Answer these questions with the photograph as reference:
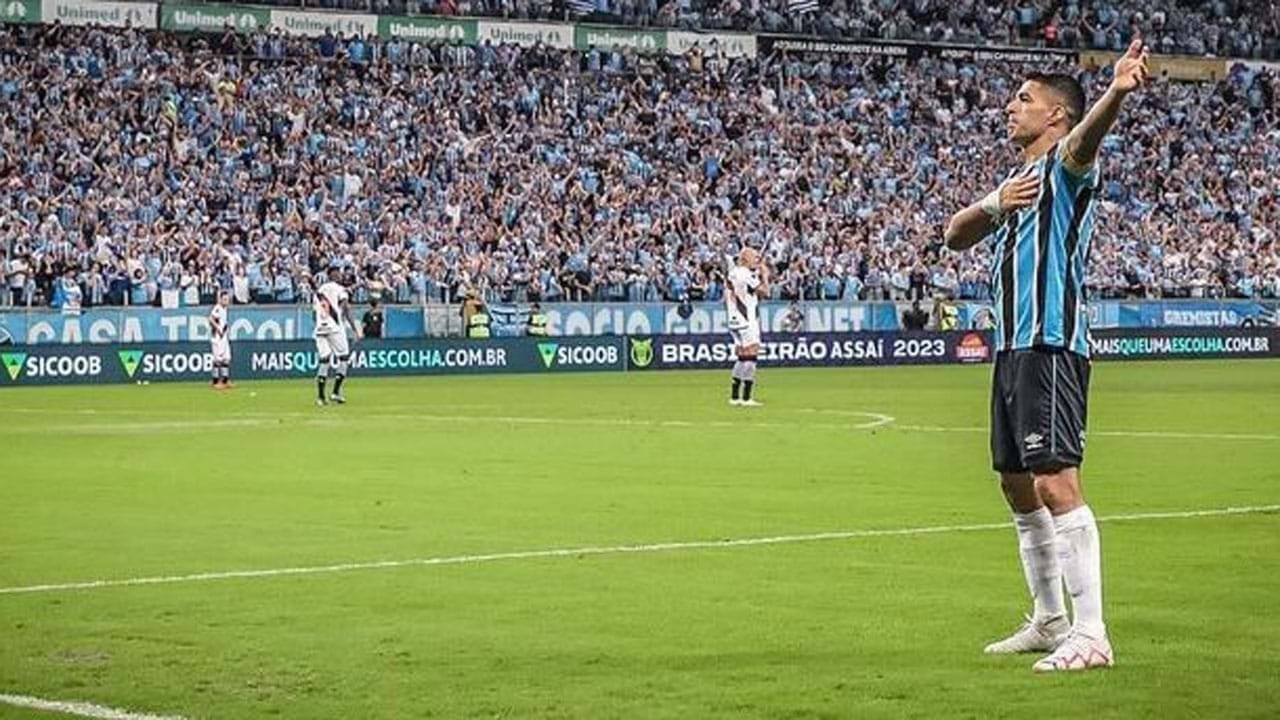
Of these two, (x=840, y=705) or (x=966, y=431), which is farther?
(x=966, y=431)

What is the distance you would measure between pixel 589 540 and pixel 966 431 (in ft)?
47.3

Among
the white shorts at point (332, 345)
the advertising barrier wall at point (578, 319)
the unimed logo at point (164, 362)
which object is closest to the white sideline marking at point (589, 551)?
the white shorts at point (332, 345)

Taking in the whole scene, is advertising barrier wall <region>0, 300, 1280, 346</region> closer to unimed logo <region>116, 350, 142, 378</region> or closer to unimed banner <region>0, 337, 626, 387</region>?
unimed banner <region>0, 337, 626, 387</region>

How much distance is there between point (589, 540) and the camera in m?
16.7

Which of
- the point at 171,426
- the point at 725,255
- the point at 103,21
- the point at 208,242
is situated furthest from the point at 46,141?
the point at 171,426

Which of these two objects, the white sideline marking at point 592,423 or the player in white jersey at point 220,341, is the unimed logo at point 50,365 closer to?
the player in white jersey at point 220,341

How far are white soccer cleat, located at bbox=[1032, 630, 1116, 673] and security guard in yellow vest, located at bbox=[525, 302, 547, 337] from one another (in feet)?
155

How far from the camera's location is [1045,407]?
33.6ft

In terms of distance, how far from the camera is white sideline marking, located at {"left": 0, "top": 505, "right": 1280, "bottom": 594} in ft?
46.7

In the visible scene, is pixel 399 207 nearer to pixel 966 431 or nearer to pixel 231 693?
pixel 966 431

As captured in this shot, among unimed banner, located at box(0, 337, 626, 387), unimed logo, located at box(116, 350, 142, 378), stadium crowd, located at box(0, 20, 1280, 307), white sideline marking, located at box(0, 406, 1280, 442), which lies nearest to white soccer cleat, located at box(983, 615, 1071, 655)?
white sideline marking, located at box(0, 406, 1280, 442)

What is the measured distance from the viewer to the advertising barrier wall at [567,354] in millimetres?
49938

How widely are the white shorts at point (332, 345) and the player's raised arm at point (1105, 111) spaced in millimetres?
31498

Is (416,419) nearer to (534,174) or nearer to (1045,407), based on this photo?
(1045,407)
